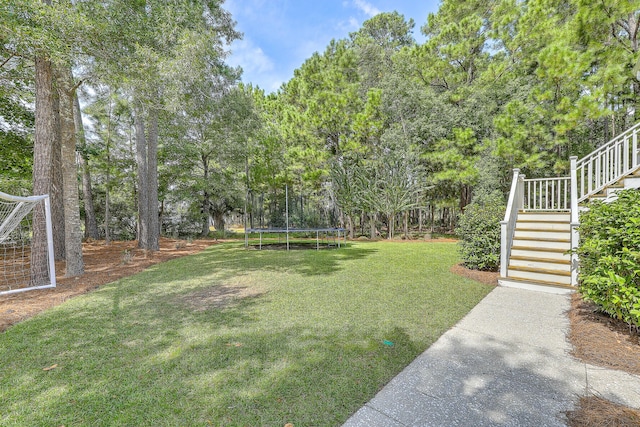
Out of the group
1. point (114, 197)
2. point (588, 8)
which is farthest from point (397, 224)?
point (114, 197)

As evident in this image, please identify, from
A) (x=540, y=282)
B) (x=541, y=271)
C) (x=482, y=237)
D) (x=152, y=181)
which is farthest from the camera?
(x=152, y=181)

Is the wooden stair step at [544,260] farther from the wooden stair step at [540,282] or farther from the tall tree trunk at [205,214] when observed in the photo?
the tall tree trunk at [205,214]

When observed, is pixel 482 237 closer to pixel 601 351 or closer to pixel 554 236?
pixel 554 236

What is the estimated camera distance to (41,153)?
5.26 meters

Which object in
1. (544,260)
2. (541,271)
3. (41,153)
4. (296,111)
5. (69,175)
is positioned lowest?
(541,271)

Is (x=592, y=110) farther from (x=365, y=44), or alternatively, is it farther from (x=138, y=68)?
(x=365, y=44)

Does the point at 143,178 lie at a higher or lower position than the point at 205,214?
higher

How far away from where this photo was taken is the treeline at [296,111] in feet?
17.3

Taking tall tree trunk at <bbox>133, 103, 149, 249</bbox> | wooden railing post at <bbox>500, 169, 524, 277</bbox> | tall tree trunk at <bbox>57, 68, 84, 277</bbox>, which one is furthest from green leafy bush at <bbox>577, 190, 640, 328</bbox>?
tall tree trunk at <bbox>133, 103, 149, 249</bbox>

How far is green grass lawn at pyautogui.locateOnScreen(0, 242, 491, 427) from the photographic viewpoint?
5.98ft

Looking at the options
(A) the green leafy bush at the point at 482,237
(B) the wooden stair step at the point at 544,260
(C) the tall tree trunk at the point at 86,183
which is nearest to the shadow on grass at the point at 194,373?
(B) the wooden stair step at the point at 544,260

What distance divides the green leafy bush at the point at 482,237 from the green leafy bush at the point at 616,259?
2.27 meters

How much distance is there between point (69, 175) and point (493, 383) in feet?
26.0

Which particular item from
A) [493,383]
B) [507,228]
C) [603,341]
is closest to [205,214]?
[507,228]
